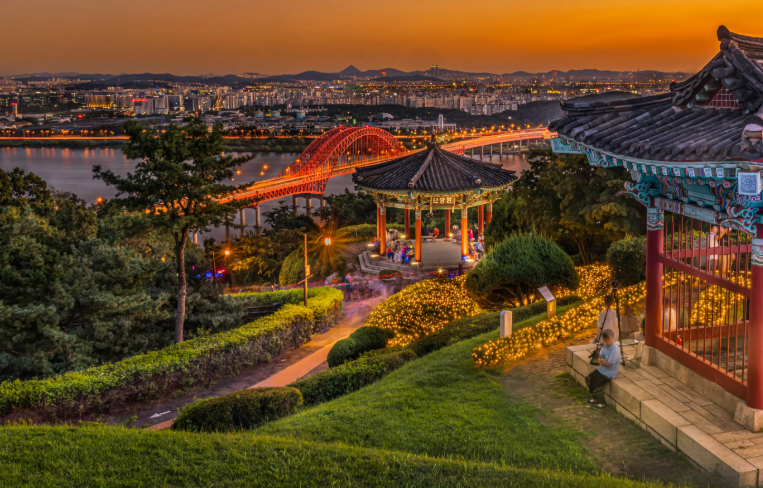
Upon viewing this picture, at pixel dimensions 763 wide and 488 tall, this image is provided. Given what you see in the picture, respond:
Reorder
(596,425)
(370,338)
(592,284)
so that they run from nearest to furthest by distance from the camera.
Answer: (596,425) → (370,338) → (592,284)

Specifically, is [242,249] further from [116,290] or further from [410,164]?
[116,290]

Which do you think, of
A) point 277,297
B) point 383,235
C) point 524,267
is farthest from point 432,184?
point 524,267

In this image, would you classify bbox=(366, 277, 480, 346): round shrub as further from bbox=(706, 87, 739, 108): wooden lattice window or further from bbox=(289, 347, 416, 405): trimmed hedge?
bbox=(706, 87, 739, 108): wooden lattice window

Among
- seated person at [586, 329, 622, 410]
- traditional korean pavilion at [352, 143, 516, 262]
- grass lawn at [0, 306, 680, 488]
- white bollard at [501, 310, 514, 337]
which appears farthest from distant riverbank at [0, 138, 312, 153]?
seated person at [586, 329, 622, 410]

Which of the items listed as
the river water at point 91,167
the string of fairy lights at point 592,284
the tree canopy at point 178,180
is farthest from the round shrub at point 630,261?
the river water at point 91,167

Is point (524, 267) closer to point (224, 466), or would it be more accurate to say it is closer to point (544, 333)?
point (544, 333)

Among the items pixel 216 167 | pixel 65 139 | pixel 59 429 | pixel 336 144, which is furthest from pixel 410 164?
pixel 65 139

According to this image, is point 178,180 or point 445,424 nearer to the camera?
point 445,424
